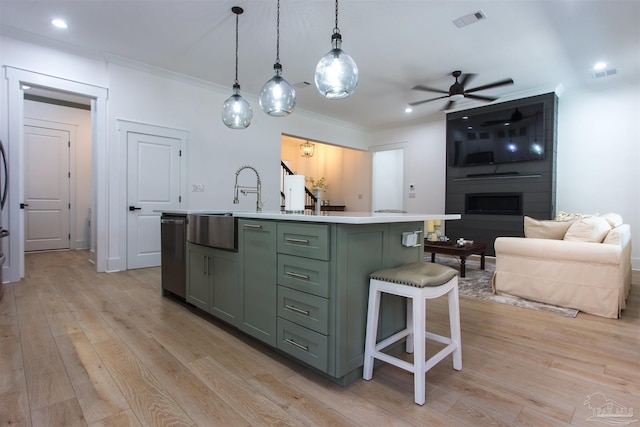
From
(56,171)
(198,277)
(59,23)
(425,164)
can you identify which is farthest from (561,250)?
(56,171)

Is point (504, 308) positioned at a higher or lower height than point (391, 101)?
lower

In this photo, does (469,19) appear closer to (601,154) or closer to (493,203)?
(493,203)

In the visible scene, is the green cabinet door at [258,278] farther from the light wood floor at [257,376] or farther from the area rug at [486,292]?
the area rug at [486,292]

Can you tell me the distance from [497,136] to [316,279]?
17.4 feet

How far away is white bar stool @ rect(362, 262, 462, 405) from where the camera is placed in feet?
4.92

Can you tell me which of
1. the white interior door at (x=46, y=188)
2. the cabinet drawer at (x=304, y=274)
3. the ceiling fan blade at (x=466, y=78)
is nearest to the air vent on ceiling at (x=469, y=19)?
the ceiling fan blade at (x=466, y=78)

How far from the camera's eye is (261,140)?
5789 millimetres

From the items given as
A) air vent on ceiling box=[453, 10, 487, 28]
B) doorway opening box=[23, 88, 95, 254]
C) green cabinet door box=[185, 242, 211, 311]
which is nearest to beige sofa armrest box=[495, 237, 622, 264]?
air vent on ceiling box=[453, 10, 487, 28]

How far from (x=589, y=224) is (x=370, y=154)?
5.67 m

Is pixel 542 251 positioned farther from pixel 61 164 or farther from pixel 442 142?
pixel 61 164

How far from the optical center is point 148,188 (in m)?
4.52

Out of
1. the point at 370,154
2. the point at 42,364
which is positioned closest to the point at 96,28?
the point at 42,364

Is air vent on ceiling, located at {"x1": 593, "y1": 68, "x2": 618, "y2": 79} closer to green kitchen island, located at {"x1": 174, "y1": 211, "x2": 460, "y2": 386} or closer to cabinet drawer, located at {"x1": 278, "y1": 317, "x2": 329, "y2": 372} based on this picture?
green kitchen island, located at {"x1": 174, "y1": 211, "x2": 460, "y2": 386}

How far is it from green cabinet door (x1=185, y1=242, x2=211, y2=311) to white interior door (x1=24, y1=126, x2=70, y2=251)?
504 cm
